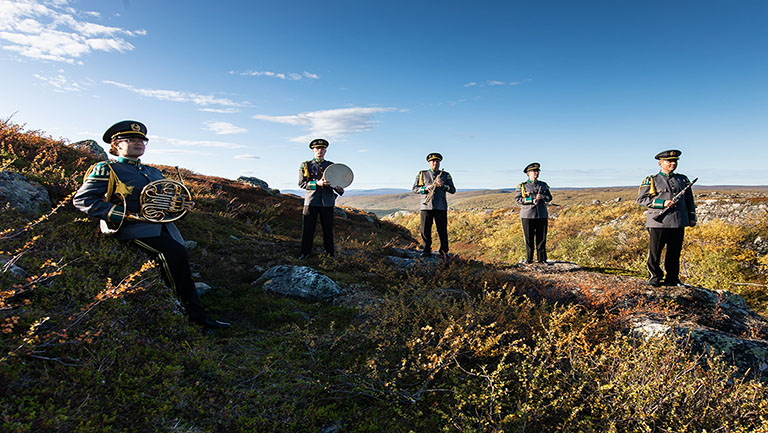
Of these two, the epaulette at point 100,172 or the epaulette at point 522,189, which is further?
the epaulette at point 522,189

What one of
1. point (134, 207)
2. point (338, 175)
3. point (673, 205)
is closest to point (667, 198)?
point (673, 205)

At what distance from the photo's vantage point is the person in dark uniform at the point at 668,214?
264 inches

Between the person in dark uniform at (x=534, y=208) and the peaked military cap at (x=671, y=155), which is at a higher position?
the peaked military cap at (x=671, y=155)

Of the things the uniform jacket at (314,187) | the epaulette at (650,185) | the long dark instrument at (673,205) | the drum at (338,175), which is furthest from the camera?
the uniform jacket at (314,187)

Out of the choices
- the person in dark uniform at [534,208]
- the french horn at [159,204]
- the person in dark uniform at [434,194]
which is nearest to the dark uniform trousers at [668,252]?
the person in dark uniform at [534,208]

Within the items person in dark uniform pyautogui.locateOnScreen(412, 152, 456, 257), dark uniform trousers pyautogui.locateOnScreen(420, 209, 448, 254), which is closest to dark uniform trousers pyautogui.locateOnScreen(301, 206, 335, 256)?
→ person in dark uniform pyautogui.locateOnScreen(412, 152, 456, 257)

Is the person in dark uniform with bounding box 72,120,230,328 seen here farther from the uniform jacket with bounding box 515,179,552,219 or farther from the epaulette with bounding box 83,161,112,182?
the uniform jacket with bounding box 515,179,552,219

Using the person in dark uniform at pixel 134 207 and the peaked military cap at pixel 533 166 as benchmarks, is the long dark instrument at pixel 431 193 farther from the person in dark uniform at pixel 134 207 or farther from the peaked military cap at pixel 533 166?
the person in dark uniform at pixel 134 207

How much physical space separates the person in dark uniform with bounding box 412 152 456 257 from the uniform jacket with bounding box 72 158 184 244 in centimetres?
617

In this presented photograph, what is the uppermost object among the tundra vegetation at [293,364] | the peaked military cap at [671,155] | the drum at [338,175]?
the peaked military cap at [671,155]

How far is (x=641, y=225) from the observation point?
17.0 metres

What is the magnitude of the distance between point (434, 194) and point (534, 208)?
3.03m

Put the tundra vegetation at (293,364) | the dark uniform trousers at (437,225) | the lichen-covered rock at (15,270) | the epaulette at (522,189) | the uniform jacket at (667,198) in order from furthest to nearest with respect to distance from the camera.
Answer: the epaulette at (522,189) < the dark uniform trousers at (437,225) < the uniform jacket at (667,198) < the lichen-covered rock at (15,270) < the tundra vegetation at (293,364)

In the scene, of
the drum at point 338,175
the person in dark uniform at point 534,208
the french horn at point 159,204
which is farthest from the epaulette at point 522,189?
the french horn at point 159,204
